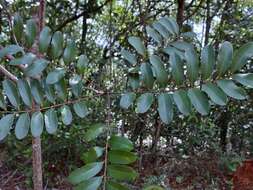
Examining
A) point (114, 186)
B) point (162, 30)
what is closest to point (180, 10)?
point (162, 30)

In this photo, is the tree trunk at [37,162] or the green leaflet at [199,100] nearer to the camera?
the green leaflet at [199,100]

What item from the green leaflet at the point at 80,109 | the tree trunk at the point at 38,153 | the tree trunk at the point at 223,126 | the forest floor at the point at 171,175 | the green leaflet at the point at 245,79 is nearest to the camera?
the green leaflet at the point at 245,79

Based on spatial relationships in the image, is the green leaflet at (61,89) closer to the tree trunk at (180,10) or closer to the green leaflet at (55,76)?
the green leaflet at (55,76)

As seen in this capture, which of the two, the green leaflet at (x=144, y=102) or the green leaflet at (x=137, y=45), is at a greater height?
the green leaflet at (x=137, y=45)

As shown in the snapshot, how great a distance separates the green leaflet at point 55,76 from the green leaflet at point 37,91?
28 millimetres

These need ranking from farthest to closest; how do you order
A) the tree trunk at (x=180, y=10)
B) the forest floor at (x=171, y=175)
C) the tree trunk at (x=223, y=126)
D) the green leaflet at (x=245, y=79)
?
the tree trunk at (x=223, y=126) < the tree trunk at (x=180, y=10) < the forest floor at (x=171, y=175) < the green leaflet at (x=245, y=79)

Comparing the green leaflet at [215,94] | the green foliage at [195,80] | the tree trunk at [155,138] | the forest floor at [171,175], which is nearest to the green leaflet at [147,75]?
the green foliage at [195,80]

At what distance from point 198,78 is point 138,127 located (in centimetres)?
206

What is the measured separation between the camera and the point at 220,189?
2488 mm

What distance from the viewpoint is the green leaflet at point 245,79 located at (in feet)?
2.28

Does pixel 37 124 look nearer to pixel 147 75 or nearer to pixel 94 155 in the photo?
pixel 94 155

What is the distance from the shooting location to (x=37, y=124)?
74 cm

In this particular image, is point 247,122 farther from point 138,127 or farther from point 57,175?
point 57,175

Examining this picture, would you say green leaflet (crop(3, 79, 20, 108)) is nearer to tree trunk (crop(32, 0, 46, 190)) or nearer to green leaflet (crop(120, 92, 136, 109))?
green leaflet (crop(120, 92, 136, 109))
